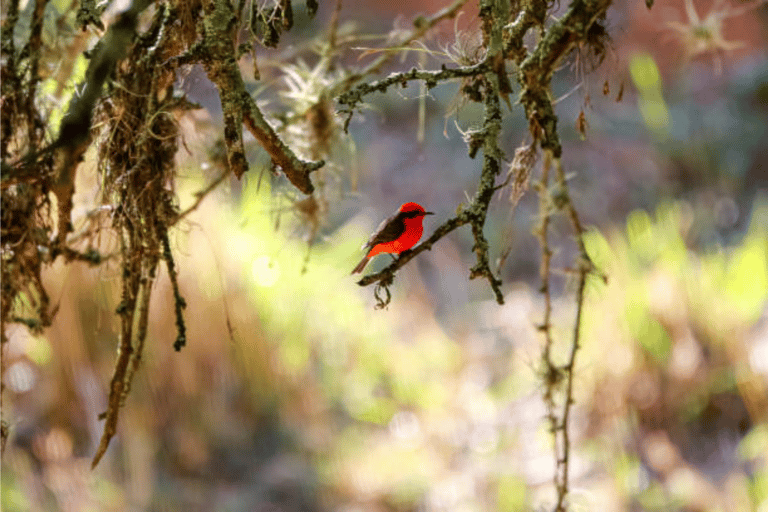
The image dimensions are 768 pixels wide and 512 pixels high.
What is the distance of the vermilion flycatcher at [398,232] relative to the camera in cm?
69

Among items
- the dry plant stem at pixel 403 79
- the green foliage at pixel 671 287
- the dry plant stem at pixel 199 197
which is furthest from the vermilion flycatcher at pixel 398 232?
the green foliage at pixel 671 287

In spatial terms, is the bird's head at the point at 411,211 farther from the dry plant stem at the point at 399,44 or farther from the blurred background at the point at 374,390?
the blurred background at the point at 374,390

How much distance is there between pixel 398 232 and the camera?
697 mm

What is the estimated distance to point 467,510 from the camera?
2.15 m

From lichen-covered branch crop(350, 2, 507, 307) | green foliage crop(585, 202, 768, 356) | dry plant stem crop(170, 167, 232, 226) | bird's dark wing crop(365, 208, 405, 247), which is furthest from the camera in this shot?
green foliage crop(585, 202, 768, 356)

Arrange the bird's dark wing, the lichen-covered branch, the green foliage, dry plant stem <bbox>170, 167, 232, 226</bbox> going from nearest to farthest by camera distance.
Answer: the lichen-covered branch
the bird's dark wing
dry plant stem <bbox>170, 167, 232, 226</bbox>
the green foliage

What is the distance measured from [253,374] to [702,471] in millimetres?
1401

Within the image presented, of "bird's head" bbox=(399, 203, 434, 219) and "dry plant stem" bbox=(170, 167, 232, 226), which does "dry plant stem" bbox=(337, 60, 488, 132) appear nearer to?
"bird's head" bbox=(399, 203, 434, 219)

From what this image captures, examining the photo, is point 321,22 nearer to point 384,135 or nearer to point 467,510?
point 384,135

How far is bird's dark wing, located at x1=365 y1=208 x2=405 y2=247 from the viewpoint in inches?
27.3

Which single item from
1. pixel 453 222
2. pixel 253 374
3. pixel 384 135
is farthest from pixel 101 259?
pixel 384 135

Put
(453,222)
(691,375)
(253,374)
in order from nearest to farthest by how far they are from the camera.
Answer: (453,222) < (691,375) < (253,374)

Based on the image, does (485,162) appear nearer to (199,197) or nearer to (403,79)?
(403,79)

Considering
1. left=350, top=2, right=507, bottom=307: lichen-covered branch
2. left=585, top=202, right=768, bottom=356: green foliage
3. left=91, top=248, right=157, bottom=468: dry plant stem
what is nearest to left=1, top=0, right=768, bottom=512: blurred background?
left=585, top=202, right=768, bottom=356: green foliage
